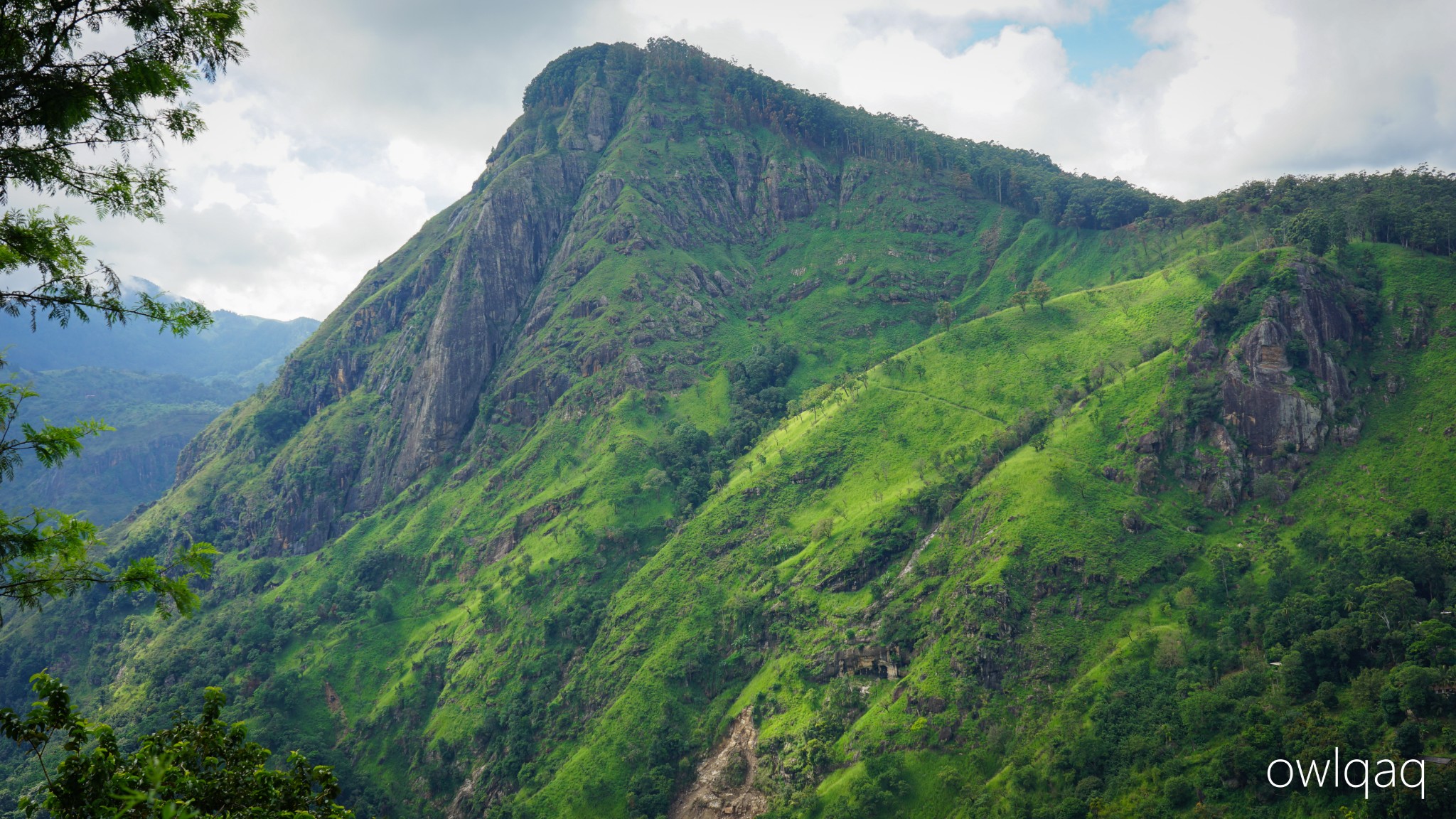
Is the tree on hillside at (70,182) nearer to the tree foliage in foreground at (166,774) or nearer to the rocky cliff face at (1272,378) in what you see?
the tree foliage in foreground at (166,774)

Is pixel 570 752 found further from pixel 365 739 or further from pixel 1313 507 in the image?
pixel 1313 507

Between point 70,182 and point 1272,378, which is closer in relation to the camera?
point 70,182

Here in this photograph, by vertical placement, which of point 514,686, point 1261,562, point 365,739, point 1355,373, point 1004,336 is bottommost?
point 365,739

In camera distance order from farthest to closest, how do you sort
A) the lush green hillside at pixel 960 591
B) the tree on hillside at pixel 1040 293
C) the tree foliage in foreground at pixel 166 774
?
the tree on hillside at pixel 1040 293 → the lush green hillside at pixel 960 591 → the tree foliage in foreground at pixel 166 774

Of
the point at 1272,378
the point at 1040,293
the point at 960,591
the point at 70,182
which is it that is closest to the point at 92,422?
the point at 70,182

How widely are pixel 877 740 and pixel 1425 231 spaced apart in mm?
141419

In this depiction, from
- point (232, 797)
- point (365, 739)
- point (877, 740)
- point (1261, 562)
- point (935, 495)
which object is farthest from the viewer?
point (365, 739)

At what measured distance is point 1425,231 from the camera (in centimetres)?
14100

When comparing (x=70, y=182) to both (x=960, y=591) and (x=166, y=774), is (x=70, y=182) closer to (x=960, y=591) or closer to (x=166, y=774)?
(x=166, y=774)

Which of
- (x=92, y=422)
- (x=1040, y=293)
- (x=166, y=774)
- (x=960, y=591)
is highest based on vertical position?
(x=1040, y=293)

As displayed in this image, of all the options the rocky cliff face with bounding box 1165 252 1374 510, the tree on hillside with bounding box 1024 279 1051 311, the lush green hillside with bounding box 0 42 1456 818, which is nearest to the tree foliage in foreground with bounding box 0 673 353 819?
the lush green hillside with bounding box 0 42 1456 818

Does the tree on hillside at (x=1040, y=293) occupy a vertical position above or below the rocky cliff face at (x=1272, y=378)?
above

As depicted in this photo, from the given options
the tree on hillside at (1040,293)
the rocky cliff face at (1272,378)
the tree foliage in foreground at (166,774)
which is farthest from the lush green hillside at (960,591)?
the tree foliage in foreground at (166,774)

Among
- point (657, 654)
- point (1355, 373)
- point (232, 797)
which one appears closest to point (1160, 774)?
point (657, 654)
